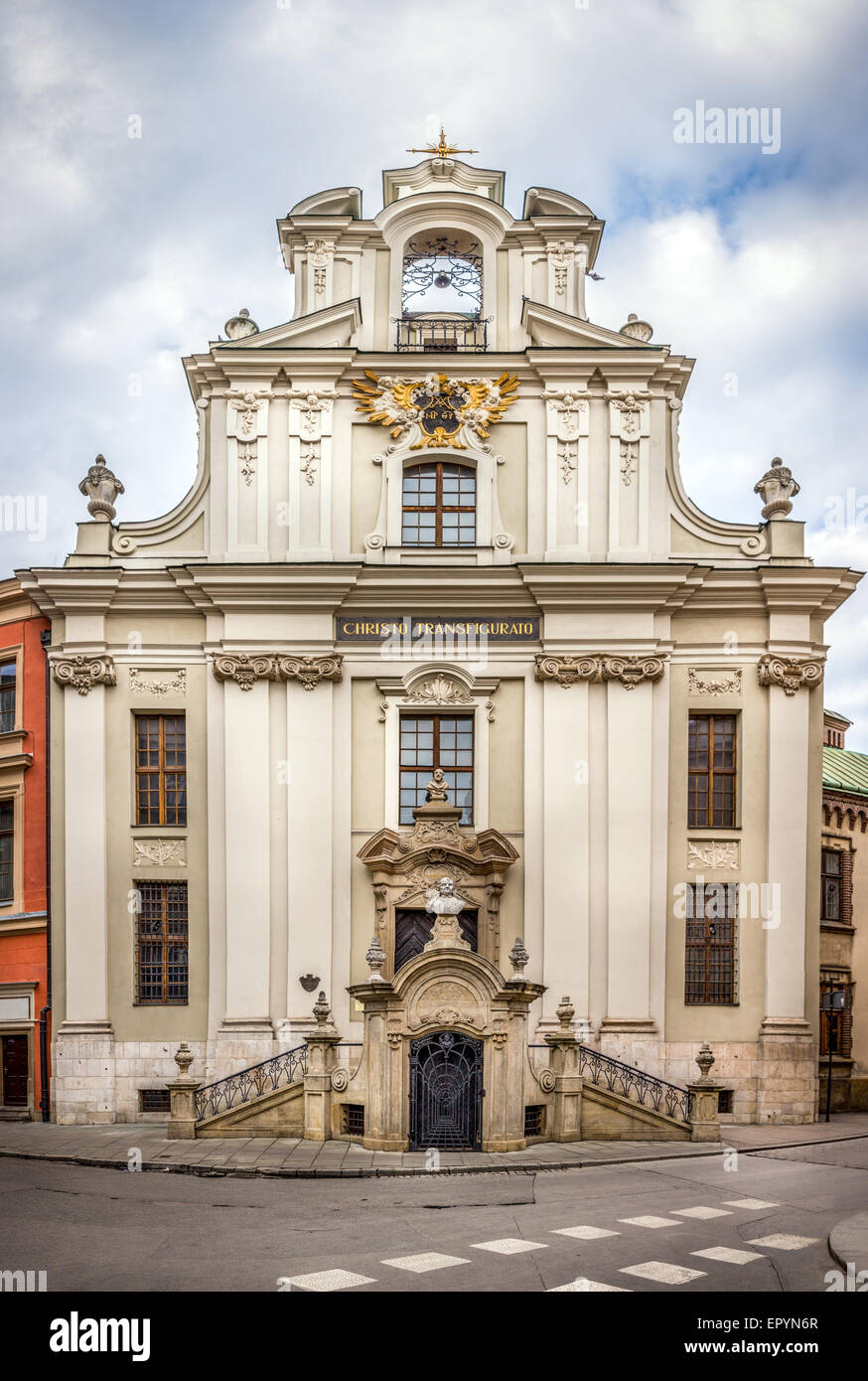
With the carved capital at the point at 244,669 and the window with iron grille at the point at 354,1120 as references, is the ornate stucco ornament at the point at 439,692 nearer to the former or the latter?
the carved capital at the point at 244,669

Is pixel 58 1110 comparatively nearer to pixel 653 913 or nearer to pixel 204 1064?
pixel 204 1064

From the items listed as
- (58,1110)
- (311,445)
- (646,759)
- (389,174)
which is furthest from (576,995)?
(389,174)

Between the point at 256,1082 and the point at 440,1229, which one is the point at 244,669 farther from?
the point at 440,1229

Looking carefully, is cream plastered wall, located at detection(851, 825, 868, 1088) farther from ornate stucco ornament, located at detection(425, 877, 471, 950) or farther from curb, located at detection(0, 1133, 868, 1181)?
ornate stucco ornament, located at detection(425, 877, 471, 950)

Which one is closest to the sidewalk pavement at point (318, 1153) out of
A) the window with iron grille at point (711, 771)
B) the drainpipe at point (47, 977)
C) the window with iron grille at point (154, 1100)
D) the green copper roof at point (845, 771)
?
the window with iron grille at point (154, 1100)

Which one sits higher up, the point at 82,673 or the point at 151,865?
the point at 82,673

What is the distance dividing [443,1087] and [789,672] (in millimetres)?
11858

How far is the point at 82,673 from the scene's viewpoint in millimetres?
28500

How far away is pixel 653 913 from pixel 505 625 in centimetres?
679

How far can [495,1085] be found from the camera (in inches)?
877

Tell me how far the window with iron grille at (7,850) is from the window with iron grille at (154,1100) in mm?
5628

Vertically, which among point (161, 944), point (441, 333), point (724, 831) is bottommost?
point (161, 944)

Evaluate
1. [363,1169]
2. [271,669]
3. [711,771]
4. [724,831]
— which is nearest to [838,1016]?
[724,831]

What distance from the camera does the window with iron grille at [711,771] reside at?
28.6 m
